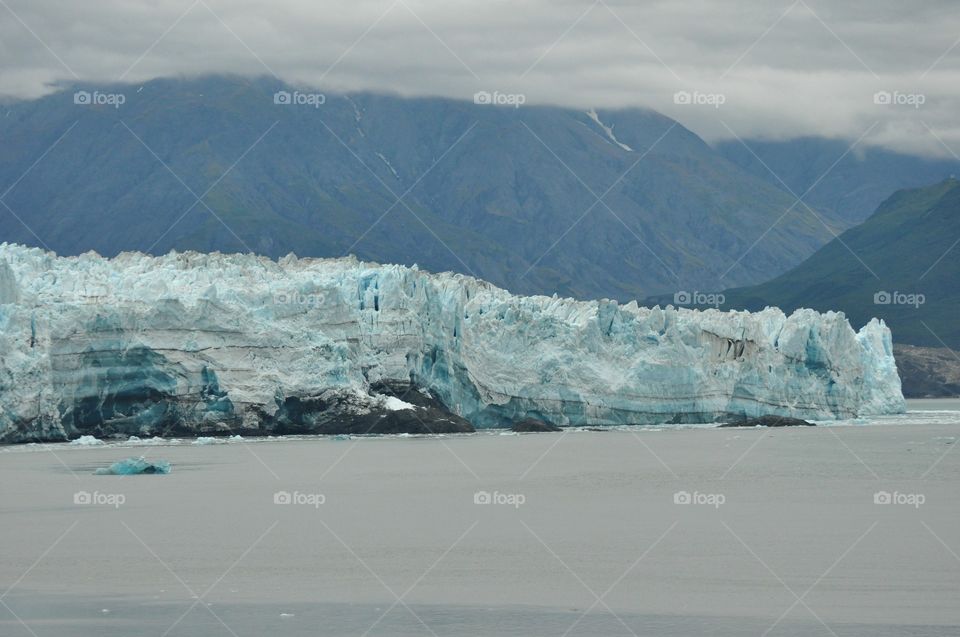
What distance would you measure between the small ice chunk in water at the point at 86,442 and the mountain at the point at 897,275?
11055cm

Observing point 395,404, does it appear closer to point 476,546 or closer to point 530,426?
point 530,426

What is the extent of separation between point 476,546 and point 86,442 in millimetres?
23489

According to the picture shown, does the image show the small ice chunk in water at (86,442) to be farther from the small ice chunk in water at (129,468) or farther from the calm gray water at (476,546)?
the small ice chunk in water at (129,468)

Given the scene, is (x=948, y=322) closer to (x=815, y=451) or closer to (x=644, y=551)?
(x=815, y=451)

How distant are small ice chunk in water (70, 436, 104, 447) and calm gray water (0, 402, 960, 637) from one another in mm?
2208

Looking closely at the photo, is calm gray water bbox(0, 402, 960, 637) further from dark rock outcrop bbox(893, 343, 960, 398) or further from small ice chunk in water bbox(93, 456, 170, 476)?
dark rock outcrop bbox(893, 343, 960, 398)

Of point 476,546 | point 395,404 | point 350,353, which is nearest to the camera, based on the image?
point 476,546

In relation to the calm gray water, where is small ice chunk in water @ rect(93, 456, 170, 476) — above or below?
above

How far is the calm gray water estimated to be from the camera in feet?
56.7

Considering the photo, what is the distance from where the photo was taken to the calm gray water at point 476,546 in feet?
56.7

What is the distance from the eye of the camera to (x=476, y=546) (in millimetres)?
23516

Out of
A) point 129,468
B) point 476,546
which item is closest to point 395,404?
point 129,468

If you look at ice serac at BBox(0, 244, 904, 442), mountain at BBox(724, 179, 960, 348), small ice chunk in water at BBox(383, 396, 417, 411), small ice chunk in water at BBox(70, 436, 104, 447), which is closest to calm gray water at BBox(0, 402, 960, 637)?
small ice chunk in water at BBox(70, 436, 104, 447)

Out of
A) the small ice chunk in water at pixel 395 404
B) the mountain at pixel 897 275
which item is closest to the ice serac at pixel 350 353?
the small ice chunk in water at pixel 395 404
